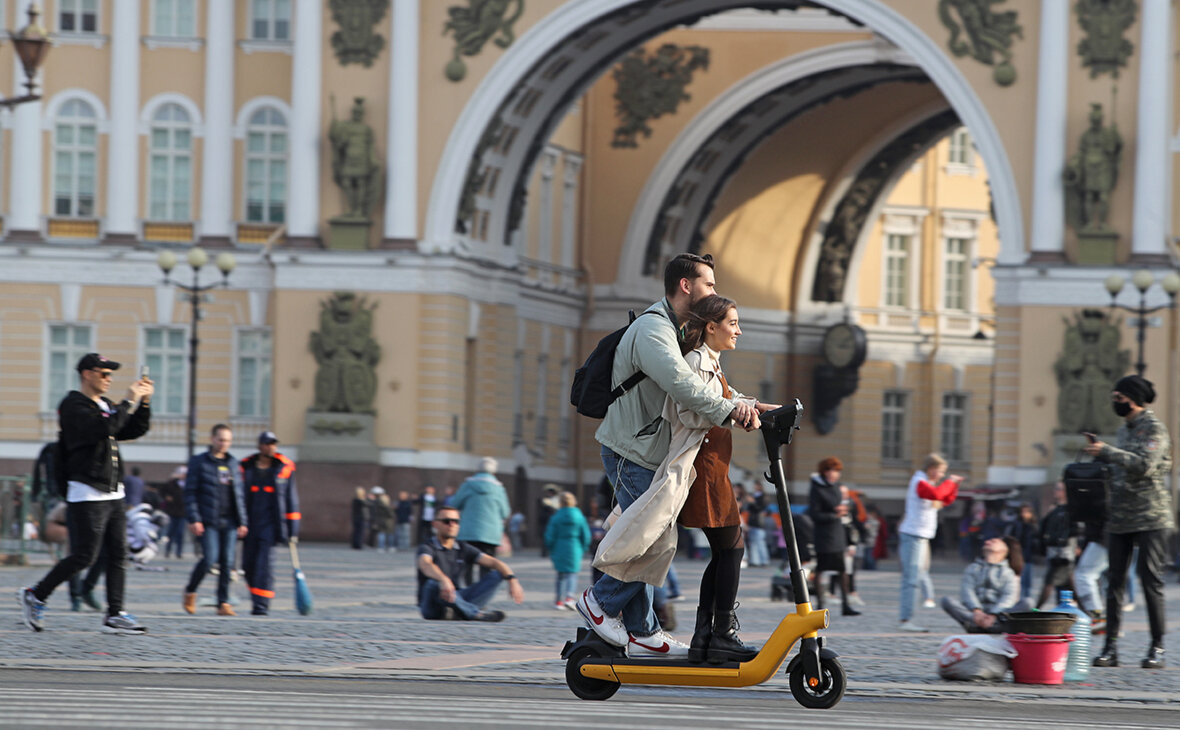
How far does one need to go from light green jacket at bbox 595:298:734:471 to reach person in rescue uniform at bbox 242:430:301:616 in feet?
34.1

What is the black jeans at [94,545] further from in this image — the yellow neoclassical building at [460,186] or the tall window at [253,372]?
the tall window at [253,372]

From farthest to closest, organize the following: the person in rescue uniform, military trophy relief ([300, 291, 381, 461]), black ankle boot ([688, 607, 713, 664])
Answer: military trophy relief ([300, 291, 381, 461]) < the person in rescue uniform < black ankle boot ([688, 607, 713, 664])

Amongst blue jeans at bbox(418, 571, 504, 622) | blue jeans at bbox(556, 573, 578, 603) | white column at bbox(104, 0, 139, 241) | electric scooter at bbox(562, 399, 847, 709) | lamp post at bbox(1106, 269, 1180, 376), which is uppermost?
white column at bbox(104, 0, 139, 241)

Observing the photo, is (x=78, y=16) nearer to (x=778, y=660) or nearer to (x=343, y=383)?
(x=343, y=383)

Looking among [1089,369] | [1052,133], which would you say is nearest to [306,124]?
[1052,133]

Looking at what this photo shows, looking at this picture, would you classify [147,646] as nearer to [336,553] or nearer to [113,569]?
[113,569]

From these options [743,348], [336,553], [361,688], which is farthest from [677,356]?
[743,348]

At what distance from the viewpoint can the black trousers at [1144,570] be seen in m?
15.9

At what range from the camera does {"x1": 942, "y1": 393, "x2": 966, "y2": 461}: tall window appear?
66250 millimetres

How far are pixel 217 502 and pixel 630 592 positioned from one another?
10997 millimetres

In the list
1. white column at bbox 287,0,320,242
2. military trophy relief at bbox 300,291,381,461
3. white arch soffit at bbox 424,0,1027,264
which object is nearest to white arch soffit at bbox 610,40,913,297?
white arch soffit at bbox 424,0,1027,264

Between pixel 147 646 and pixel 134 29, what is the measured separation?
3463 cm

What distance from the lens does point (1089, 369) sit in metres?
44.2

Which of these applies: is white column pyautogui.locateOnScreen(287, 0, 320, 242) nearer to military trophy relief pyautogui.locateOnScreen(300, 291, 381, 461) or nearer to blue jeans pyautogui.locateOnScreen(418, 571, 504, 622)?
military trophy relief pyautogui.locateOnScreen(300, 291, 381, 461)
